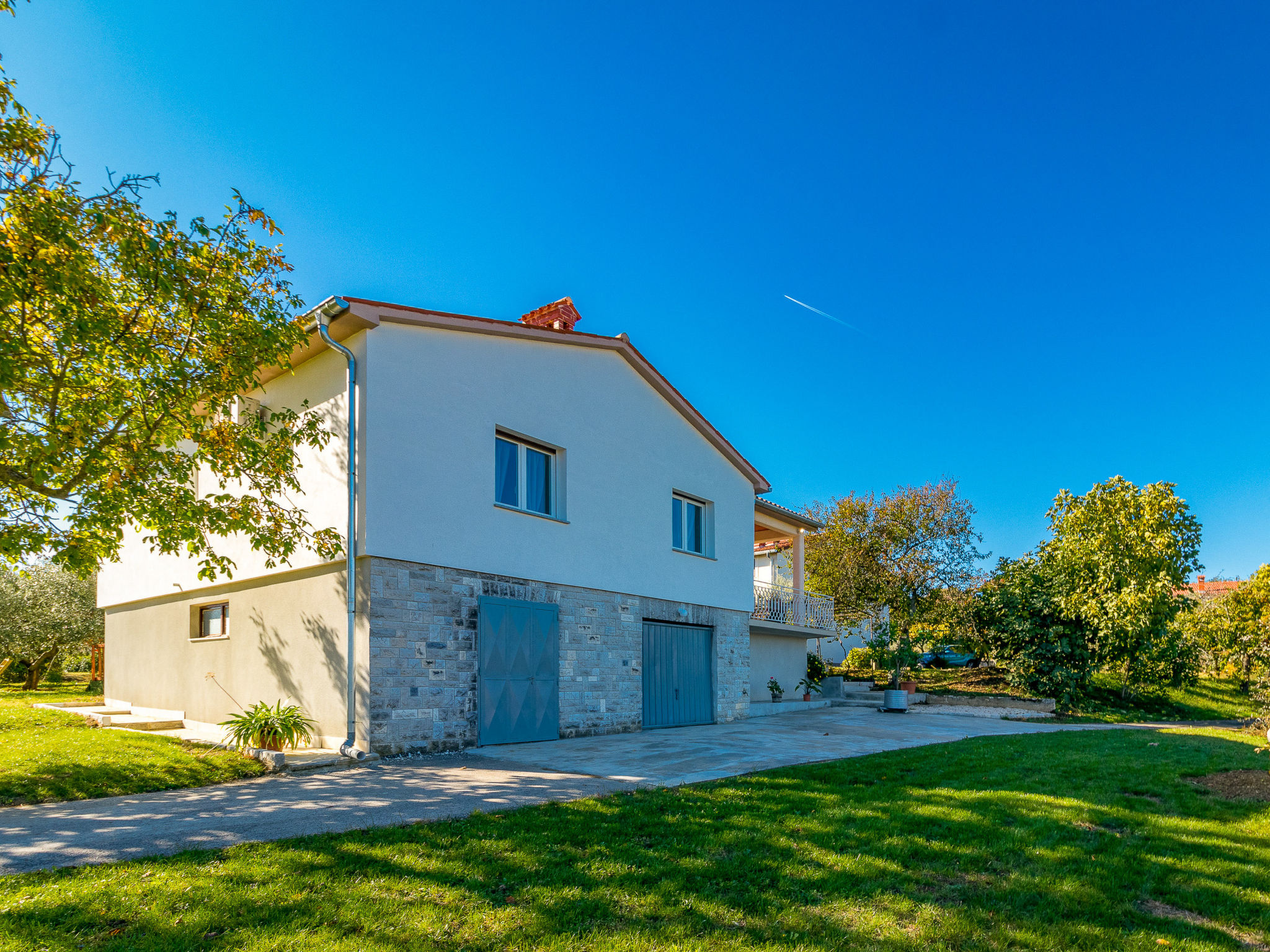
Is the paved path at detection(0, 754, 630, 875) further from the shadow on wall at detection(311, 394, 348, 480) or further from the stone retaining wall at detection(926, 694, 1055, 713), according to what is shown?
the stone retaining wall at detection(926, 694, 1055, 713)

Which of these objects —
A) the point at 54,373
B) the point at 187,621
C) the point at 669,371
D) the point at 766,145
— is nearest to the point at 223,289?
the point at 54,373

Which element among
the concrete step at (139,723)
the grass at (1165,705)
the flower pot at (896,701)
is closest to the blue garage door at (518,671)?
the concrete step at (139,723)

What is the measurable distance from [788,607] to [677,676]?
720 cm

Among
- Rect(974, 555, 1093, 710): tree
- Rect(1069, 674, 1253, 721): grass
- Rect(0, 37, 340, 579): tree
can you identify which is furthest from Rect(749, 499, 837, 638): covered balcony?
Rect(0, 37, 340, 579): tree

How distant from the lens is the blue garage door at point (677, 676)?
14.1 metres

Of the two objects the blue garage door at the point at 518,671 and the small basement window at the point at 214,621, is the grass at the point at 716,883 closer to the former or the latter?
the blue garage door at the point at 518,671

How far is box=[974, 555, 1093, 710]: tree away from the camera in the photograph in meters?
20.2

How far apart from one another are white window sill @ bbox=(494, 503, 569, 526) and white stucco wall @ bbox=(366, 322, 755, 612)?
0.19ft

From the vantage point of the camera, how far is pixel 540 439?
39.6 ft

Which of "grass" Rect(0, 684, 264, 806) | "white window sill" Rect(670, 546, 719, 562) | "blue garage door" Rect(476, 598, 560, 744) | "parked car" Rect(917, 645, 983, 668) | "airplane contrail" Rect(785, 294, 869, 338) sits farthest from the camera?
"parked car" Rect(917, 645, 983, 668)

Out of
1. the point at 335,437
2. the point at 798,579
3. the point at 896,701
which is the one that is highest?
the point at 335,437

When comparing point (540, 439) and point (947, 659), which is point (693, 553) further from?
point (947, 659)

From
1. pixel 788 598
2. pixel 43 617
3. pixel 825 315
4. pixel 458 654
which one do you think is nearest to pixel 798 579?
pixel 788 598

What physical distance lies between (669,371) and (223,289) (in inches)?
341
